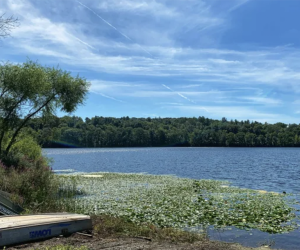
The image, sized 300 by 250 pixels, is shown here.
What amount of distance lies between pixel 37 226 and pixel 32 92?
1717 centimetres

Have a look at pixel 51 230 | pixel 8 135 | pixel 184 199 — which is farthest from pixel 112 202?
pixel 8 135

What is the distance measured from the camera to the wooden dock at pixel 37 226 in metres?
7.62

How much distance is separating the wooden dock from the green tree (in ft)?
49.9

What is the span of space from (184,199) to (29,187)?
334 inches

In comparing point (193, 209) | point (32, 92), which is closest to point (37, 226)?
point (193, 209)

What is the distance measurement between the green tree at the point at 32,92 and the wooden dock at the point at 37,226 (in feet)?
49.9

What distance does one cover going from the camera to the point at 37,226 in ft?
26.7

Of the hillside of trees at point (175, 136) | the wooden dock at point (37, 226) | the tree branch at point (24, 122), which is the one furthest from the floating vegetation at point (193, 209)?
the hillside of trees at point (175, 136)

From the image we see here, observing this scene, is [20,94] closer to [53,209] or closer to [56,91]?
[56,91]

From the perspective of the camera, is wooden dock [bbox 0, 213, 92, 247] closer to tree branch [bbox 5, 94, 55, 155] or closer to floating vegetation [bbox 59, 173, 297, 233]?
floating vegetation [bbox 59, 173, 297, 233]

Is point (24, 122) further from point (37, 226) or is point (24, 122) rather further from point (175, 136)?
point (175, 136)

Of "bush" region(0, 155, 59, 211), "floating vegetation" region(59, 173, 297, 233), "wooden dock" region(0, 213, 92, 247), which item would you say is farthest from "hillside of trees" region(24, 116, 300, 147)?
"wooden dock" region(0, 213, 92, 247)

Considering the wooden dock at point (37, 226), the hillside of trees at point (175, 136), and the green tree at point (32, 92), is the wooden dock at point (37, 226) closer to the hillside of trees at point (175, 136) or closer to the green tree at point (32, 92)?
the green tree at point (32, 92)

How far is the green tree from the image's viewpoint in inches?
918
